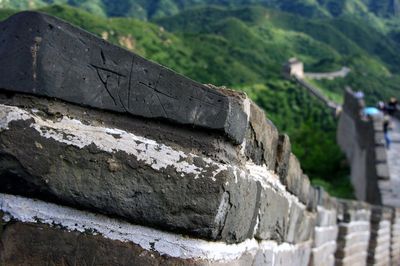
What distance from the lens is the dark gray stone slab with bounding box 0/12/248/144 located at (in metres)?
1.46

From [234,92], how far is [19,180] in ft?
1.98

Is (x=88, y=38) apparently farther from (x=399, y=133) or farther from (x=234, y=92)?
(x=399, y=133)

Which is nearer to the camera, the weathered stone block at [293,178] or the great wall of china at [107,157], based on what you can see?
the great wall of china at [107,157]

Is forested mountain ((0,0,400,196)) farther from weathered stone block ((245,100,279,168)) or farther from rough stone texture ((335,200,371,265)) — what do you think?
weathered stone block ((245,100,279,168))

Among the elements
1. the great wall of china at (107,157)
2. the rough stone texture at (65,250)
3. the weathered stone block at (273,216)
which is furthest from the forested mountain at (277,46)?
the rough stone texture at (65,250)

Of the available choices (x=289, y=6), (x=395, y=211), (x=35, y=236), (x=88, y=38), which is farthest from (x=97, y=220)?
(x=289, y=6)

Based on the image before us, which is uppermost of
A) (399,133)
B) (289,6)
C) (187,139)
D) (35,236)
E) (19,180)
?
(289,6)

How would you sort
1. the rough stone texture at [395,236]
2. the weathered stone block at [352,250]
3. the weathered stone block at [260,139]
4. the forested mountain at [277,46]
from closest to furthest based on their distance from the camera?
the weathered stone block at [260,139] < the weathered stone block at [352,250] < the rough stone texture at [395,236] < the forested mountain at [277,46]

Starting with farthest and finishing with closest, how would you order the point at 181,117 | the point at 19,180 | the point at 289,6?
the point at 289,6, the point at 181,117, the point at 19,180

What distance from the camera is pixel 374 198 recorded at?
14117 millimetres

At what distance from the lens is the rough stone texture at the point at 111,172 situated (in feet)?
4.83

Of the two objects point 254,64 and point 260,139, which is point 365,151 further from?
point 254,64

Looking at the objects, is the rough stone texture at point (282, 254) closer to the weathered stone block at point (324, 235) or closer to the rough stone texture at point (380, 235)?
the weathered stone block at point (324, 235)

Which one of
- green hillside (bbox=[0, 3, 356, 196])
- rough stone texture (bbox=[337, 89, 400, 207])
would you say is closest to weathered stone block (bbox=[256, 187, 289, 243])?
rough stone texture (bbox=[337, 89, 400, 207])
